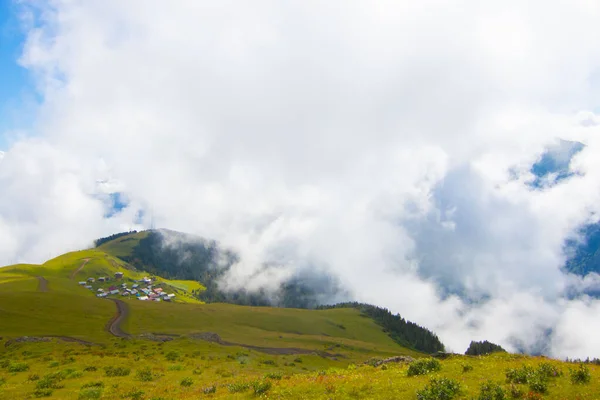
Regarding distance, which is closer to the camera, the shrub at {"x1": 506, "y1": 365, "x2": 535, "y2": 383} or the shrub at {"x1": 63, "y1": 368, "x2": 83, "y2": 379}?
the shrub at {"x1": 506, "y1": 365, "x2": 535, "y2": 383}

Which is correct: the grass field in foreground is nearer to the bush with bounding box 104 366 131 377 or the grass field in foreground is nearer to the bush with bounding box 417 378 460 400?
the bush with bounding box 104 366 131 377

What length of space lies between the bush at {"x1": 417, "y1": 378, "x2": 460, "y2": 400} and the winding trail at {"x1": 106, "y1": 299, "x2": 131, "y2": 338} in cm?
12009

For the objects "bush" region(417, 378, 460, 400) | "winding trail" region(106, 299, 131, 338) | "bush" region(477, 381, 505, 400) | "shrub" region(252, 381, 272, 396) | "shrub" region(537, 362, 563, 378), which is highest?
"shrub" region(537, 362, 563, 378)

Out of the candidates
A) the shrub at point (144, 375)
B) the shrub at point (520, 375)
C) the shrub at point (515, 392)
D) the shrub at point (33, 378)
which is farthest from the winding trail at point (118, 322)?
the shrub at point (515, 392)

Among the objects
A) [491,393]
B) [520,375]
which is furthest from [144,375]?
[520,375]

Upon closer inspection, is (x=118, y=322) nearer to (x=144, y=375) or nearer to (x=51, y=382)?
(x=144, y=375)

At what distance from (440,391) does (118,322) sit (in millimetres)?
165597

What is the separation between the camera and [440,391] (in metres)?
17.7

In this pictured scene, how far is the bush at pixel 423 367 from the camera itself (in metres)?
24.2

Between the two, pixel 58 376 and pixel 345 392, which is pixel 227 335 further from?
pixel 345 392

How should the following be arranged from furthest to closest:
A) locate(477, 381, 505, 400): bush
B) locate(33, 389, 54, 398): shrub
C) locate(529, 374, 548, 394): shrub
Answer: locate(33, 389, 54, 398): shrub, locate(529, 374, 548, 394): shrub, locate(477, 381, 505, 400): bush

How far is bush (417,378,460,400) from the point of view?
1747 centimetres

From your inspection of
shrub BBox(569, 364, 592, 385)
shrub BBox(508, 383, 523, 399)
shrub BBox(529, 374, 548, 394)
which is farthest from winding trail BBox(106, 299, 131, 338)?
shrub BBox(569, 364, 592, 385)

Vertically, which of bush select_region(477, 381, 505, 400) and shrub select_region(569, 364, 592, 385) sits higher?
shrub select_region(569, 364, 592, 385)
